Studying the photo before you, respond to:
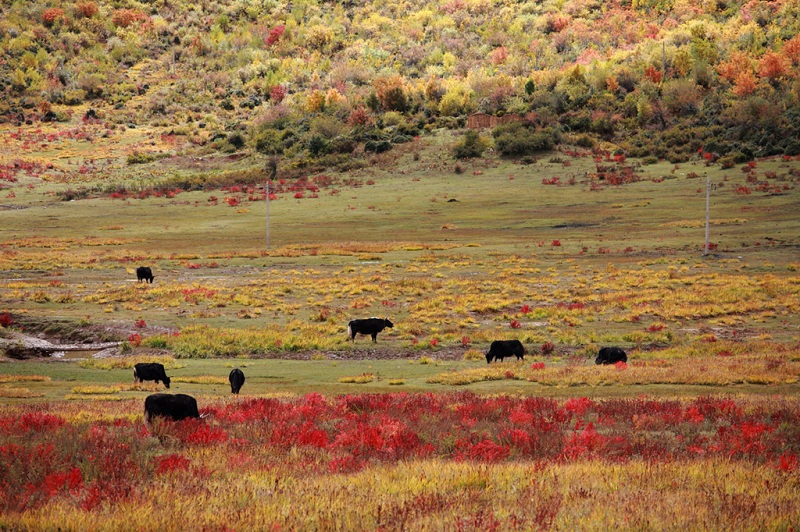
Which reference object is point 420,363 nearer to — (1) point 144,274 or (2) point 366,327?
(2) point 366,327

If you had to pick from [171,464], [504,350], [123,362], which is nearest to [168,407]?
[171,464]

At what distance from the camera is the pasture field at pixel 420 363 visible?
27.2ft

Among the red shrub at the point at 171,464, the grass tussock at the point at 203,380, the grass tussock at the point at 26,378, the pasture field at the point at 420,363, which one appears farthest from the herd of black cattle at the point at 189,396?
the red shrub at the point at 171,464

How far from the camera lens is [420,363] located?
29.6 metres

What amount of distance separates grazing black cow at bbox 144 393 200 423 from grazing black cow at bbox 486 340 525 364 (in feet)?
55.9

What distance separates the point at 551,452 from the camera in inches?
464

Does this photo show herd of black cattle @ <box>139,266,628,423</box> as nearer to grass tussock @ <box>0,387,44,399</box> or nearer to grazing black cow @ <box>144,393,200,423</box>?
grazing black cow @ <box>144,393,200,423</box>

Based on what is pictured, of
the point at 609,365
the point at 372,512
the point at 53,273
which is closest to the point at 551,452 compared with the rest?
the point at 372,512

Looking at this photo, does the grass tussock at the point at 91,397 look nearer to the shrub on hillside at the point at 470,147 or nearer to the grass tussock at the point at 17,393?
the grass tussock at the point at 17,393

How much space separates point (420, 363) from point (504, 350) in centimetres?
329

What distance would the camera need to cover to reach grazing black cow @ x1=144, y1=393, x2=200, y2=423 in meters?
13.3

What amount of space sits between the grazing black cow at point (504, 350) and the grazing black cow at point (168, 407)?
17.0 metres

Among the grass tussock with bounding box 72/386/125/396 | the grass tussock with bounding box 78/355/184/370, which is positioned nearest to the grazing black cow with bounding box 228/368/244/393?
the grass tussock with bounding box 72/386/125/396

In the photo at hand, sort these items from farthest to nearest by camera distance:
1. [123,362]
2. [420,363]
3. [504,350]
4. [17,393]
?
[420,363] < [504,350] < [123,362] < [17,393]
